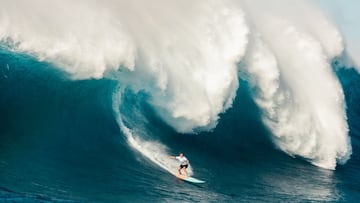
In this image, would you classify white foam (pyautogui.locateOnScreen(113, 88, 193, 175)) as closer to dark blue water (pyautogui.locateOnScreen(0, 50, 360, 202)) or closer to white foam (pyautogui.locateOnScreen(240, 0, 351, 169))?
dark blue water (pyautogui.locateOnScreen(0, 50, 360, 202))

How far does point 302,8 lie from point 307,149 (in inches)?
349

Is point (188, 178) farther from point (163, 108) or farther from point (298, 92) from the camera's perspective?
point (298, 92)

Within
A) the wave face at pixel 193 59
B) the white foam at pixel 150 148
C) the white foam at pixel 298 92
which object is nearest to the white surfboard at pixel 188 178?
the white foam at pixel 150 148

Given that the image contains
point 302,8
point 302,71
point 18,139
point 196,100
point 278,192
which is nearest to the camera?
point 18,139

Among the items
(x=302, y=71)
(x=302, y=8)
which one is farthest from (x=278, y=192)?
(x=302, y=8)

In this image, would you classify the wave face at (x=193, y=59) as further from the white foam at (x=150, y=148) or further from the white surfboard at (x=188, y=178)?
the white surfboard at (x=188, y=178)

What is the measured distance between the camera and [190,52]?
18.1 meters

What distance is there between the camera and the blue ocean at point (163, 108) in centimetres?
1304

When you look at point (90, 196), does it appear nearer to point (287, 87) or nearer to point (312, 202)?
point (312, 202)

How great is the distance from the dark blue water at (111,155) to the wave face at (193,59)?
41 cm

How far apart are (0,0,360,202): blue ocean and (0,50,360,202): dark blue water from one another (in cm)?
4

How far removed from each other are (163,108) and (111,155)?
3.31 metres

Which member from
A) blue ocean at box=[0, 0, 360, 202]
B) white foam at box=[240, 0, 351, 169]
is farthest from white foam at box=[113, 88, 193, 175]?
white foam at box=[240, 0, 351, 169]

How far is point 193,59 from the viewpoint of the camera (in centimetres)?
1806
